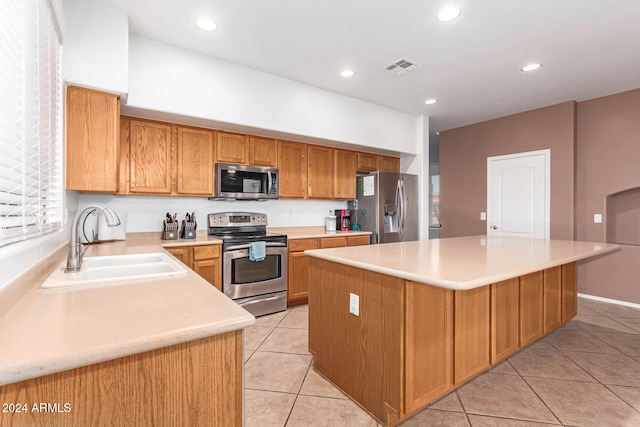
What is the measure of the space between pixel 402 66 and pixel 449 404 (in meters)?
2.96

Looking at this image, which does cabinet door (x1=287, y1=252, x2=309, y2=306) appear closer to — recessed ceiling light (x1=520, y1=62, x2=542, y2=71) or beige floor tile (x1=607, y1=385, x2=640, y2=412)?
beige floor tile (x1=607, y1=385, x2=640, y2=412)

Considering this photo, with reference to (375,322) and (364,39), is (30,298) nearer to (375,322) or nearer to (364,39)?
(375,322)

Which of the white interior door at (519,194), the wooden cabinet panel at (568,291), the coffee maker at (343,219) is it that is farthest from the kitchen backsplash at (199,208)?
the wooden cabinet panel at (568,291)

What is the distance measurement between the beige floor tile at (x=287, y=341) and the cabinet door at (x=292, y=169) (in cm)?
163

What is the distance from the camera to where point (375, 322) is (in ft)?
5.57

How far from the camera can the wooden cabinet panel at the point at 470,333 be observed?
1.82 meters

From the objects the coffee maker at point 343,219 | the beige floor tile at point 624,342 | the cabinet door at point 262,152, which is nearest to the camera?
the beige floor tile at point 624,342

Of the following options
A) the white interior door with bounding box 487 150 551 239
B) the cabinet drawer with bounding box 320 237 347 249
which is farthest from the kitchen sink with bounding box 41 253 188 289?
the white interior door with bounding box 487 150 551 239

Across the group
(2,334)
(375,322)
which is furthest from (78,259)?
(375,322)

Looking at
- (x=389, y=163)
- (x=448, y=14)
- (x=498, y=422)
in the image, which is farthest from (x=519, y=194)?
(x=498, y=422)

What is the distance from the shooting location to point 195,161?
323 cm

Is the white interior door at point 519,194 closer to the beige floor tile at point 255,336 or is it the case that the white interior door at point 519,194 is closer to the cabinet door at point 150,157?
the beige floor tile at point 255,336

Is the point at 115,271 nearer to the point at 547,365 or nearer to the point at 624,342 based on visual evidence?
the point at 547,365

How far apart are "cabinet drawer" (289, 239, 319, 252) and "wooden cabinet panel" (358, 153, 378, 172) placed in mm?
1425
